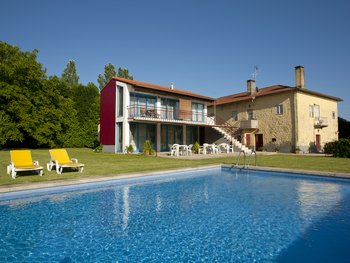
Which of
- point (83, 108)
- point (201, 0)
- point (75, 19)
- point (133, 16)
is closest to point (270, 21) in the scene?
point (201, 0)

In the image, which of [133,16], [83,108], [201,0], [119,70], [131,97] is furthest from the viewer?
[119,70]

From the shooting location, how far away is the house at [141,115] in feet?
68.4

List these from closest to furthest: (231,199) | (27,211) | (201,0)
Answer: (27,211) < (231,199) < (201,0)

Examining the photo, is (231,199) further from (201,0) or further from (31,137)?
(31,137)

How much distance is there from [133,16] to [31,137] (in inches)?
708

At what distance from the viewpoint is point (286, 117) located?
83.7 feet

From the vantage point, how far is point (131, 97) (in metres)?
21.4

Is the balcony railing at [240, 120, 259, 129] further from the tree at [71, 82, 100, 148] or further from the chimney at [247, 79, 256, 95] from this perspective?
the tree at [71, 82, 100, 148]

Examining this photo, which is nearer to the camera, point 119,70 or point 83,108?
point 83,108

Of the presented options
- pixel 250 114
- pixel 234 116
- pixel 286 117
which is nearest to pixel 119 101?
pixel 234 116

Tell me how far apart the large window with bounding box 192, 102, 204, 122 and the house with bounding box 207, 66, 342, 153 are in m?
1.81

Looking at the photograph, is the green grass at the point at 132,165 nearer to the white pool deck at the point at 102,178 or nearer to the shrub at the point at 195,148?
the white pool deck at the point at 102,178

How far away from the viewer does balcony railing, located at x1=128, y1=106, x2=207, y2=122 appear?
20750 millimetres

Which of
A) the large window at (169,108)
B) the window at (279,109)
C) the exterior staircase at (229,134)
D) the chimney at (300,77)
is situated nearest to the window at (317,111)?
the chimney at (300,77)
